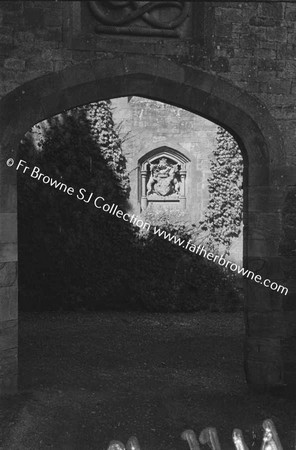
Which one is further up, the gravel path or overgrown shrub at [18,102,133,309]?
overgrown shrub at [18,102,133,309]

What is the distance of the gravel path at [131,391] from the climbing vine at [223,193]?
2366 millimetres

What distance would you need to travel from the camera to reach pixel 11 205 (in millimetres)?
5473

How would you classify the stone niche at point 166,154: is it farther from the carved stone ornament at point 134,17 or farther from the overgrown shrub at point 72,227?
the carved stone ornament at point 134,17

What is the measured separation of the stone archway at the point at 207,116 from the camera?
5414 millimetres

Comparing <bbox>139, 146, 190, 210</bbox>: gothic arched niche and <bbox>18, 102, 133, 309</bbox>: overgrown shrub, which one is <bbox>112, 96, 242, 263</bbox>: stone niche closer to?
<bbox>139, 146, 190, 210</bbox>: gothic arched niche

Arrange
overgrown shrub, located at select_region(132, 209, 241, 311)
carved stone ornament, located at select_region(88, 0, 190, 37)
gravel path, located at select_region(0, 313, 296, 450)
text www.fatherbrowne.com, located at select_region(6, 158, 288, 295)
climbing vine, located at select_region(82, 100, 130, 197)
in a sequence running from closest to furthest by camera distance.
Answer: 1. gravel path, located at select_region(0, 313, 296, 450)
2. carved stone ornament, located at select_region(88, 0, 190, 37)
3. text www.fatherbrowne.com, located at select_region(6, 158, 288, 295)
4. climbing vine, located at select_region(82, 100, 130, 197)
5. overgrown shrub, located at select_region(132, 209, 241, 311)

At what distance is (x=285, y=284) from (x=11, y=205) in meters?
2.94

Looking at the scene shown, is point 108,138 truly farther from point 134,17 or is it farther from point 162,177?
point 134,17

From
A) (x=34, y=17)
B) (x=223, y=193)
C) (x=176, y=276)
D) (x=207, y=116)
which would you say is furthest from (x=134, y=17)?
(x=176, y=276)

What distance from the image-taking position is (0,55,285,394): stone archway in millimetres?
5414

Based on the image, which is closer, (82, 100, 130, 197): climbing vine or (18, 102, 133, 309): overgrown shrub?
(18, 102, 133, 309): overgrown shrub

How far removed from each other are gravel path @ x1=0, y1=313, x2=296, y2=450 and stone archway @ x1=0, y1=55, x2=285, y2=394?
1.55 ft

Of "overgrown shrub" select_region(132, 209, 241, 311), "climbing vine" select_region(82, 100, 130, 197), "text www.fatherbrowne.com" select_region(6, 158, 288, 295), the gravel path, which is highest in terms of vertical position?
"climbing vine" select_region(82, 100, 130, 197)

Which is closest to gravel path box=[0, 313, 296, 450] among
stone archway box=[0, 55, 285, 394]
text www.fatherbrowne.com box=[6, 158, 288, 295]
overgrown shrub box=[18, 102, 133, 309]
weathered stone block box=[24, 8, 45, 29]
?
stone archway box=[0, 55, 285, 394]
